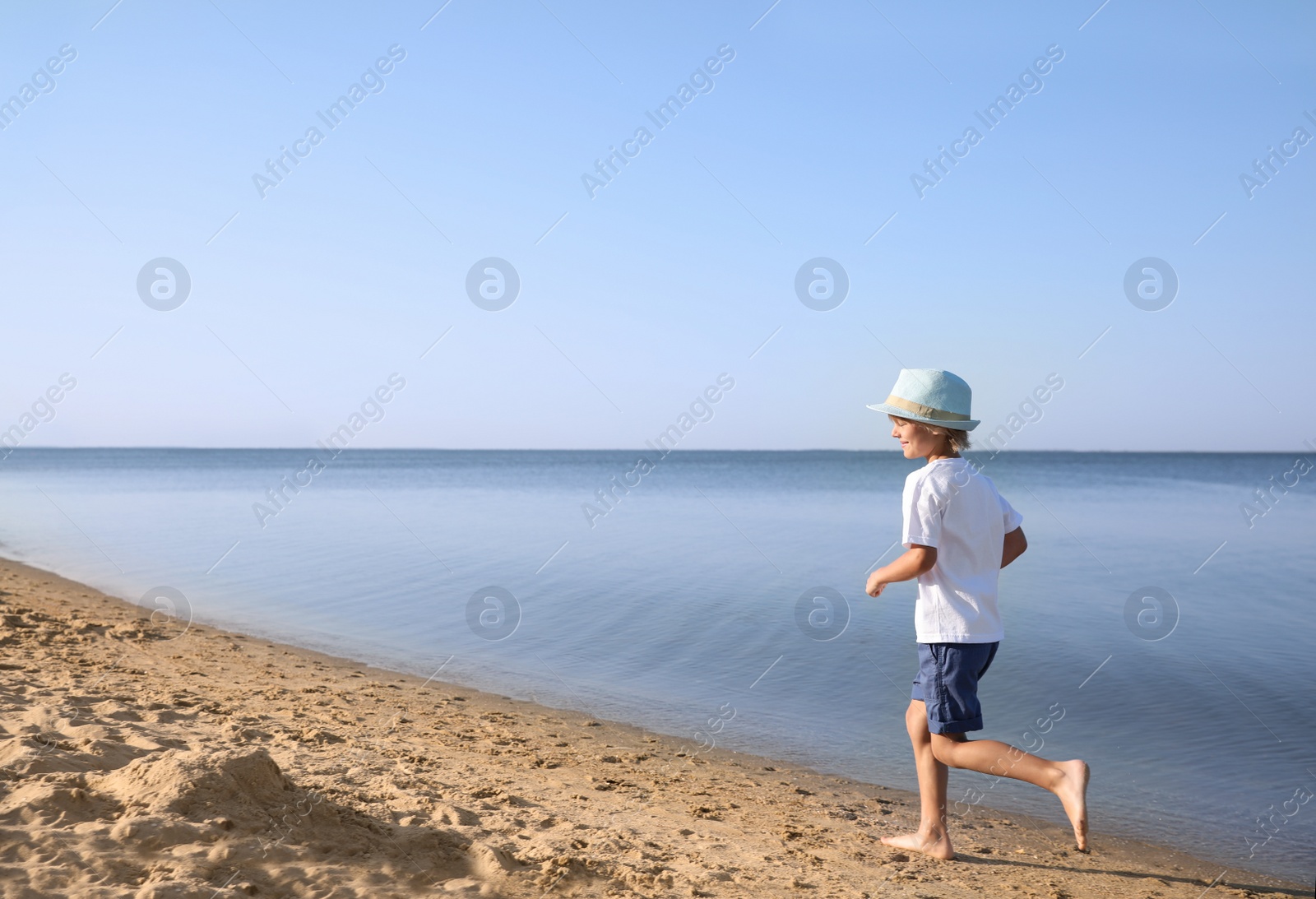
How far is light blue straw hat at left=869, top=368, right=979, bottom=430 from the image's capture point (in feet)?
11.1

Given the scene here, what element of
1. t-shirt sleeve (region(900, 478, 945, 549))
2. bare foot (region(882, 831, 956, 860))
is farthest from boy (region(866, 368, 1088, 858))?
bare foot (region(882, 831, 956, 860))

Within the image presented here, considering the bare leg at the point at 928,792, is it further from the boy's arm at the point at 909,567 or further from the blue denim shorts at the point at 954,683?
the boy's arm at the point at 909,567

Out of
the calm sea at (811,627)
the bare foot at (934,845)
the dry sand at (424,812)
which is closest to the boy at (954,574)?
the bare foot at (934,845)

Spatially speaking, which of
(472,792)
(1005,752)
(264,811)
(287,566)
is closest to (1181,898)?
(1005,752)

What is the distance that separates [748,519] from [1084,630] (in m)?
12.5

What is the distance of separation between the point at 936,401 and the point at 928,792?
159 centimetres

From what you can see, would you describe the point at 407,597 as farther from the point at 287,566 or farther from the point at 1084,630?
the point at 1084,630

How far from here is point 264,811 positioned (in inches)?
119

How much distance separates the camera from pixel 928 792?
11.8 feet

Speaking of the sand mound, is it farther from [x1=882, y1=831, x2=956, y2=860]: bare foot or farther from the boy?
[x1=882, y1=831, x2=956, y2=860]: bare foot

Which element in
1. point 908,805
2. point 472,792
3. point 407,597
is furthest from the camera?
point 407,597

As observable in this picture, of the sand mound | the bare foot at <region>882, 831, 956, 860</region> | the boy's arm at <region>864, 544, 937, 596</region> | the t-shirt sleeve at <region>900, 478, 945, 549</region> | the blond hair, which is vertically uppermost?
the blond hair

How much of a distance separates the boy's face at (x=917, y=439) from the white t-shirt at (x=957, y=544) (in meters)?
0.11

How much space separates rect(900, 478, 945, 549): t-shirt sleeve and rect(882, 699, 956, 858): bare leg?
724 millimetres
